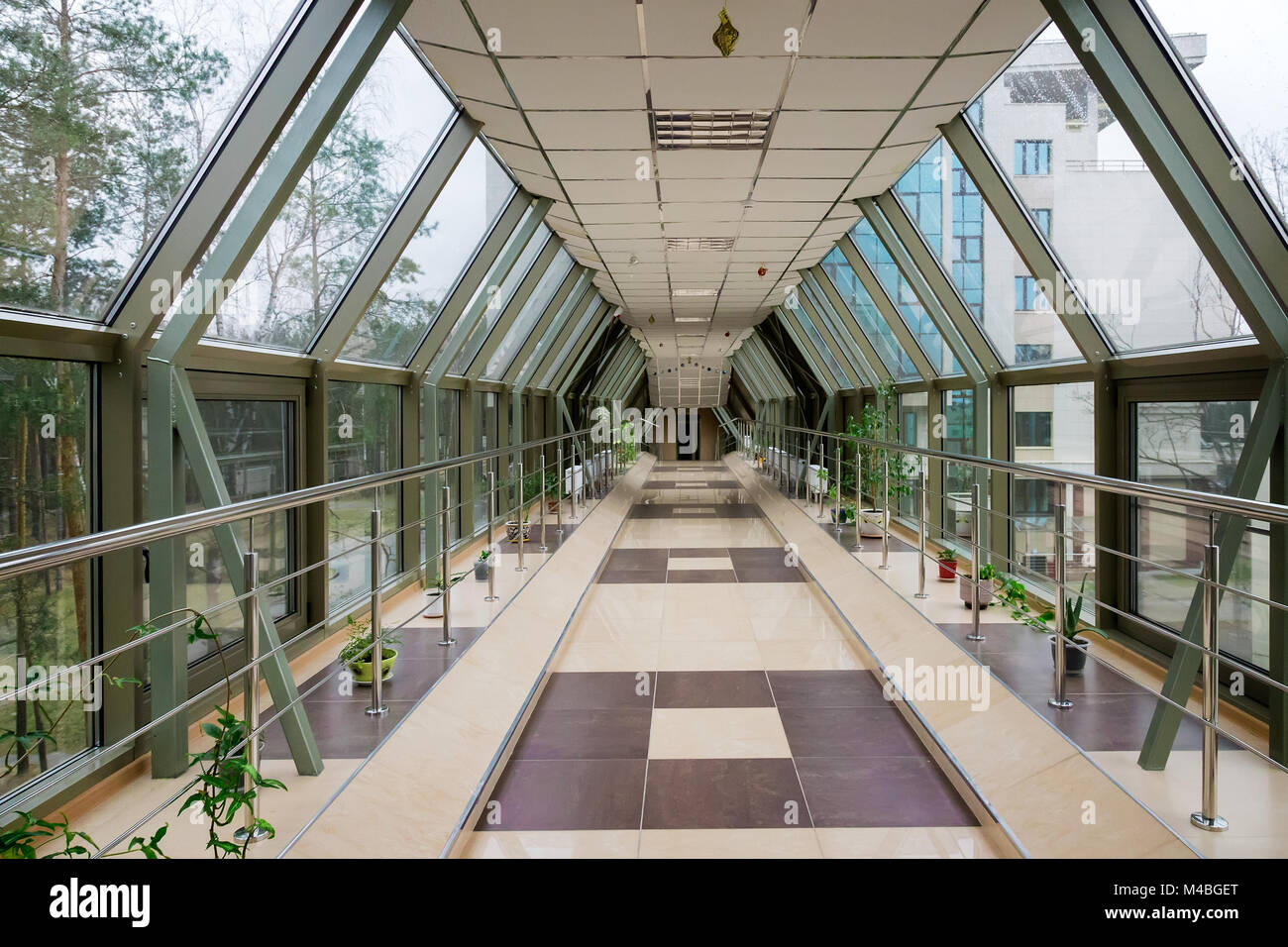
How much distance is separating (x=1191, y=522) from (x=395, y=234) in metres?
3.54

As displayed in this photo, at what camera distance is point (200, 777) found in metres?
1.49

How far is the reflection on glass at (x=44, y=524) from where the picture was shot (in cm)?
215

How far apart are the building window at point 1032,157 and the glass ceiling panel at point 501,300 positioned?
3.18 m

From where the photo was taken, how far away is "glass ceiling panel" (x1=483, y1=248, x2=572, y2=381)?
694 centimetres

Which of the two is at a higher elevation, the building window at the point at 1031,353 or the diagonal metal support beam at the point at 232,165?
the diagonal metal support beam at the point at 232,165

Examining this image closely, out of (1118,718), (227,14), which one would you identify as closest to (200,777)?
(227,14)

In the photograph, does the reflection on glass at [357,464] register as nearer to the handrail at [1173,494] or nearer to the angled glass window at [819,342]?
the handrail at [1173,494]

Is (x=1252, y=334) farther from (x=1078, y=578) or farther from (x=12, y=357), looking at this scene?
(x=12, y=357)

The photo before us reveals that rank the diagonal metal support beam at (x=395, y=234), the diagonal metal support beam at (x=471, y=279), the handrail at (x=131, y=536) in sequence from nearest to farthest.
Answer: the handrail at (x=131, y=536) < the diagonal metal support beam at (x=395, y=234) < the diagonal metal support beam at (x=471, y=279)

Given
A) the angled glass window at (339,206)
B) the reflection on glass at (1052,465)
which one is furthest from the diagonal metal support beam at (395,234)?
the reflection on glass at (1052,465)
